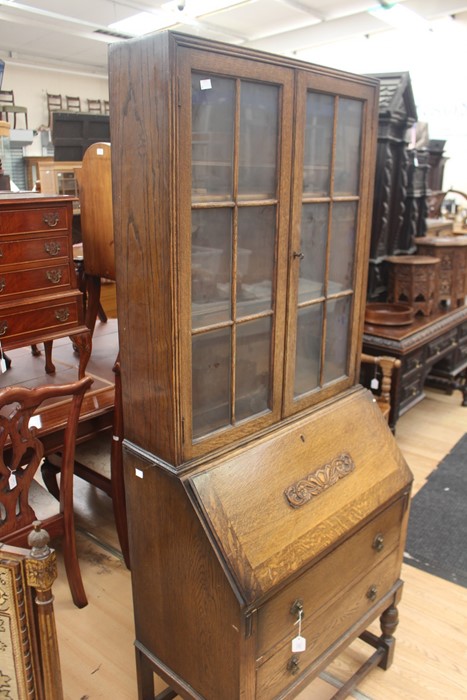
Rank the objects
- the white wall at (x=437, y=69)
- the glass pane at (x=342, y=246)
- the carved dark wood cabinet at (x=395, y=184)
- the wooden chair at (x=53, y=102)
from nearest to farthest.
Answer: the glass pane at (x=342, y=246) → the carved dark wood cabinet at (x=395, y=184) → the white wall at (x=437, y=69) → the wooden chair at (x=53, y=102)

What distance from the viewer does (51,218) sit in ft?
7.39

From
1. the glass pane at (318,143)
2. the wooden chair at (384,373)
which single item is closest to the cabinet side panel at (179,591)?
the glass pane at (318,143)

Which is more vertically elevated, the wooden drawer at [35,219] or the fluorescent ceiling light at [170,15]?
the fluorescent ceiling light at [170,15]

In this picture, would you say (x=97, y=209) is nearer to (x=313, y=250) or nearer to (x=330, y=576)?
(x=313, y=250)

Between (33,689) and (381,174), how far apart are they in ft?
9.81

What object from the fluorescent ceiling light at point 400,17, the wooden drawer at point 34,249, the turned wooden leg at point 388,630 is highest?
the fluorescent ceiling light at point 400,17

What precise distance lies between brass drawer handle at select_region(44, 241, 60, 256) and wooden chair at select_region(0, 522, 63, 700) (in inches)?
57.6

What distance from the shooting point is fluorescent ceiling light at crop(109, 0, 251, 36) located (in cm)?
634

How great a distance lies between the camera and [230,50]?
1.12 metres

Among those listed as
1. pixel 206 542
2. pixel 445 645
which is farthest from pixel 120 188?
pixel 445 645

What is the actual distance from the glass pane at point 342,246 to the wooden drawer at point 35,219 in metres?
1.20

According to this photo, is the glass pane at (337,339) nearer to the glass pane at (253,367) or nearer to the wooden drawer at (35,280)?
the glass pane at (253,367)

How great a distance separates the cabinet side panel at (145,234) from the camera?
110 cm

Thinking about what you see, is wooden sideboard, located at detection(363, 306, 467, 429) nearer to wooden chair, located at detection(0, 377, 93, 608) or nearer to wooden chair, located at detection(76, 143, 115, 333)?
wooden chair, located at detection(76, 143, 115, 333)
